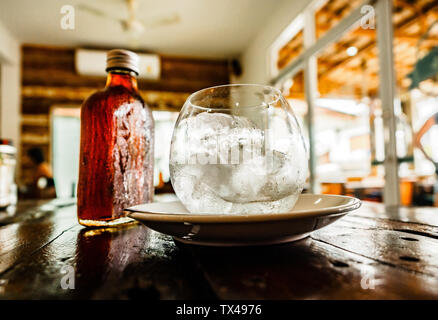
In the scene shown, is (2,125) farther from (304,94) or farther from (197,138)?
(197,138)

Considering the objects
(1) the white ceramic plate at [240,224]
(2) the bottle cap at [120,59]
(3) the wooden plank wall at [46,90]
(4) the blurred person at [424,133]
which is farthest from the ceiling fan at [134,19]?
(1) the white ceramic plate at [240,224]

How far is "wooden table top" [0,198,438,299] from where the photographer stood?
0.23m

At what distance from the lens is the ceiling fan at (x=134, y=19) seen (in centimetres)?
309

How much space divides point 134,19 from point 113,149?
3187 millimetres

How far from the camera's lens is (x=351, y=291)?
222 mm

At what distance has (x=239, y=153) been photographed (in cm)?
38

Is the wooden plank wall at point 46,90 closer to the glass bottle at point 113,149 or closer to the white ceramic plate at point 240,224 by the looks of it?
the glass bottle at point 113,149

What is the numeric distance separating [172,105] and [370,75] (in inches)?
110

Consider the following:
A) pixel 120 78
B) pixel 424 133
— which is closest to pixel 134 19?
pixel 424 133

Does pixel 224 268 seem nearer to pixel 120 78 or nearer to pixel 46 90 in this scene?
pixel 120 78

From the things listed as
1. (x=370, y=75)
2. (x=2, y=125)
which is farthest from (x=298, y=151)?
(x=2, y=125)

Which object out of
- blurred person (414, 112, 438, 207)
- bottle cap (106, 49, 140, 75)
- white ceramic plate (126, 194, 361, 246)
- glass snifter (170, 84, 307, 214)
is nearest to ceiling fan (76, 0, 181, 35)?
blurred person (414, 112, 438, 207)

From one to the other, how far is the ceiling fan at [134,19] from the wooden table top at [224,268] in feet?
10.4

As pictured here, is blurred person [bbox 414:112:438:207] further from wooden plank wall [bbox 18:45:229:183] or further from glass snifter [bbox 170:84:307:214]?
wooden plank wall [bbox 18:45:229:183]
